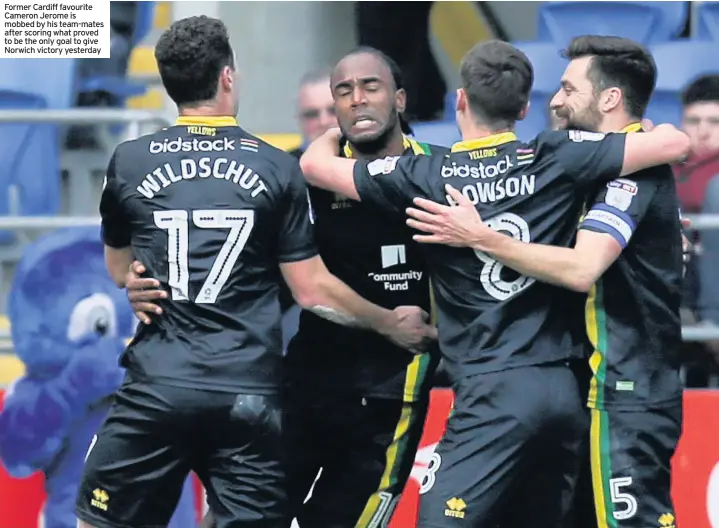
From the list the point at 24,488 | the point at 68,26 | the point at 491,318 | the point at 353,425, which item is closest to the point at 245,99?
the point at 68,26

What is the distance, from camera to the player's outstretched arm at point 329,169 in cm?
420

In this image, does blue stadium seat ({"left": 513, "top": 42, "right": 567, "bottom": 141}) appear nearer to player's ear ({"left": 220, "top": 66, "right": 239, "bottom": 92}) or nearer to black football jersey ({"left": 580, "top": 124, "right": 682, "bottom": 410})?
black football jersey ({"left": 580, "top": 124, "right": 682, "bottom": 410})

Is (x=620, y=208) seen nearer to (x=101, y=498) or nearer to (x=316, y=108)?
(x=101, y=498)

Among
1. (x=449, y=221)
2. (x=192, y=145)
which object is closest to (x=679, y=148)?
(x=449, y=221)

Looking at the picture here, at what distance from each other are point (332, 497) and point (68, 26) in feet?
7.46

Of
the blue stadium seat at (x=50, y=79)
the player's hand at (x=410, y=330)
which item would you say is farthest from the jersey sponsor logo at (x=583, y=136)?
the blue stadium seat at (x=50, y=79)

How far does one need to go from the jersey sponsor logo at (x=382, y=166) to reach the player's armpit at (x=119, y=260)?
816mm

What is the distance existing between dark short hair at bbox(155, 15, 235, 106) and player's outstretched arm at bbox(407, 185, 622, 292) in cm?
78

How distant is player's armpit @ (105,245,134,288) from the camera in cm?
432

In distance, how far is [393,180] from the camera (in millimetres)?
4105

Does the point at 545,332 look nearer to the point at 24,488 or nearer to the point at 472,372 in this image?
the point at 472,372

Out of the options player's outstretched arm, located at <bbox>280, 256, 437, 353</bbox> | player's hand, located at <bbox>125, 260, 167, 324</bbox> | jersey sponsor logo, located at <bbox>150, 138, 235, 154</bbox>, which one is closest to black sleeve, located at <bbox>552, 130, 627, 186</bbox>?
player's outstretched arm, located at <bbox>280, 256, 437, 353</bbox>

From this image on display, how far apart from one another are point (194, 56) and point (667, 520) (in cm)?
196

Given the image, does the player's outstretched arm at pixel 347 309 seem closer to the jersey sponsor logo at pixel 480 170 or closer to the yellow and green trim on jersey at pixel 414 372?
the yellow and green trim on jersey at pixel 414 372
